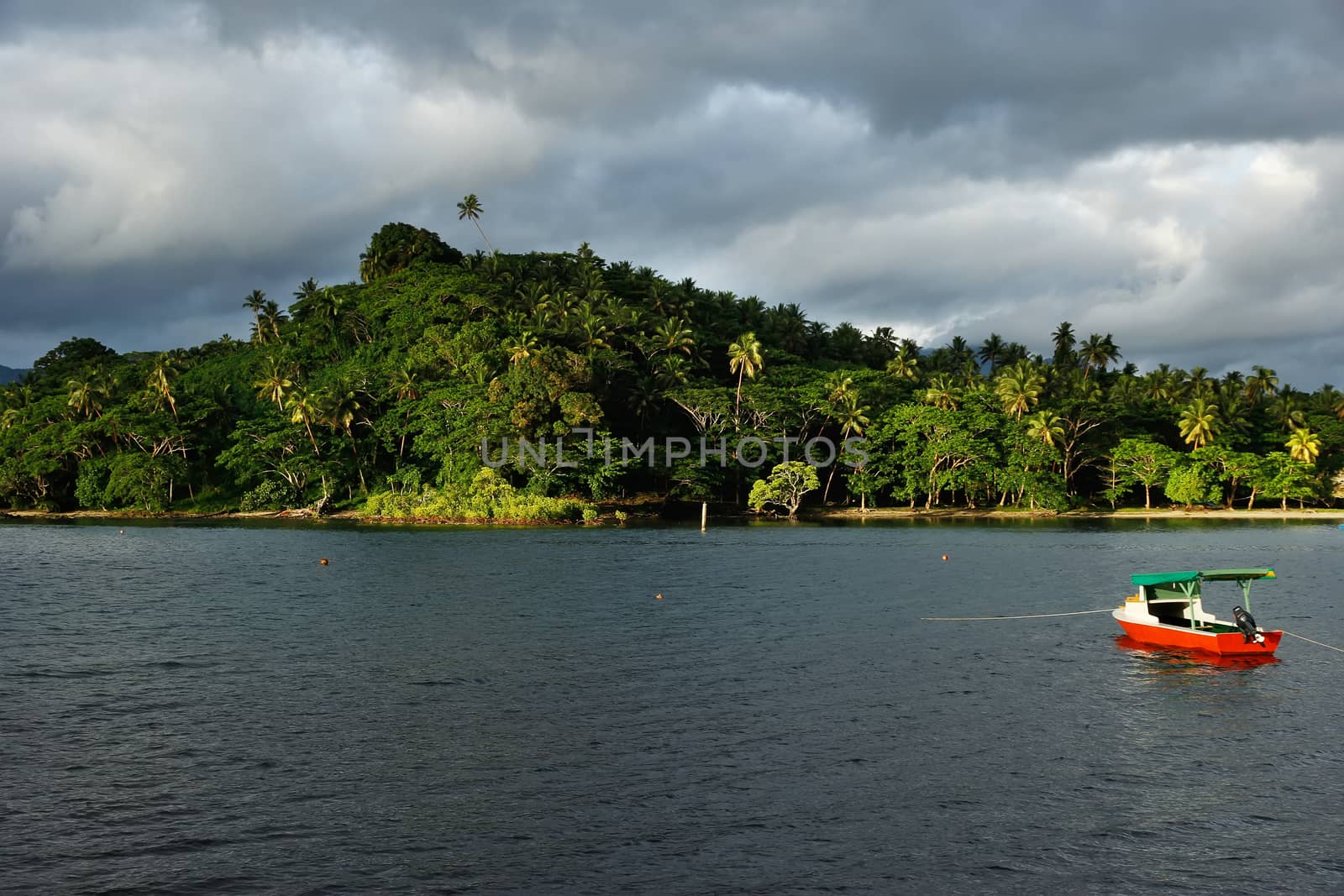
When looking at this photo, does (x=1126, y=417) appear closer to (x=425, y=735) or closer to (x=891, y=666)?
(x=891, y=666)

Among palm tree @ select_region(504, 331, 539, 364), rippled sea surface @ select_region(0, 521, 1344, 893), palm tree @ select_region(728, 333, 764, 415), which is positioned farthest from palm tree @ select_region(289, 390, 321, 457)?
rippled sea surface @ select_region(0, 521, 1344, 893)

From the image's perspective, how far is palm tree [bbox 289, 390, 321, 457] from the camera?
123m

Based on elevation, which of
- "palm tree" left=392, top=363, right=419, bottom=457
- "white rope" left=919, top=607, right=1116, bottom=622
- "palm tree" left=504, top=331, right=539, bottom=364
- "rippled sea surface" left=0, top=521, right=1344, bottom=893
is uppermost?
"palm tree" left=504, top=331, right=539, bottom=364

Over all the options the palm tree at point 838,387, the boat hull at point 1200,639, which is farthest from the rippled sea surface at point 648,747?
the palm tree at point 838,387

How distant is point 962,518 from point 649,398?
139ft

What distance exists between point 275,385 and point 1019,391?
100095 mm

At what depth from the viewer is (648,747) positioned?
81.8 feet

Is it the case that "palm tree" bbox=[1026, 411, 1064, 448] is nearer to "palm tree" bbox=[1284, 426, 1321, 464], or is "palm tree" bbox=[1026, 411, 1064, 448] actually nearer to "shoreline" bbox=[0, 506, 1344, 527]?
"shoreline" bbox=[0, 506, 1344, 527]

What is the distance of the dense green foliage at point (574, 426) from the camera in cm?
11862

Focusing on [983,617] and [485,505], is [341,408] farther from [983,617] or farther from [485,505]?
[983,617]

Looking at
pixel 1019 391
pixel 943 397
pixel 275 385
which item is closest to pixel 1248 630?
pixel 943 397

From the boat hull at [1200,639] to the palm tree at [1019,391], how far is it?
96.3 meters

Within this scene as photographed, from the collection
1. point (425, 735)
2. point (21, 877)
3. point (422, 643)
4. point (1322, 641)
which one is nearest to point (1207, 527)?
point (1322, 641)

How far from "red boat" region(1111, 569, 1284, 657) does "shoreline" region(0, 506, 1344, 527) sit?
79.0m
